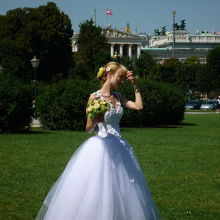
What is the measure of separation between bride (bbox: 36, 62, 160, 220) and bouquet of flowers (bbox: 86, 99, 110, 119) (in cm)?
10

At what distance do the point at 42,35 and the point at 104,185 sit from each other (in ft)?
193

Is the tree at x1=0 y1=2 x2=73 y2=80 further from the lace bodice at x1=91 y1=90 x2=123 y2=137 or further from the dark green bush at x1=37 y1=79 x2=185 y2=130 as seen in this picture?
the lace bodice at x1=91 y1=90 x2=123 y2=137

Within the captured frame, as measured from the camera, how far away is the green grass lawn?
26.4 ft

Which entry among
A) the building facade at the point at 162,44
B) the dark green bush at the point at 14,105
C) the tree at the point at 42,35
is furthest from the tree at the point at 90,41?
the dark green bush at the point at 14,105

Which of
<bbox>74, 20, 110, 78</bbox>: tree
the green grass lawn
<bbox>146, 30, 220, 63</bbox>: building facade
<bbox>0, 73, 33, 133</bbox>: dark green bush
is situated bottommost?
Result: the green grass lawn

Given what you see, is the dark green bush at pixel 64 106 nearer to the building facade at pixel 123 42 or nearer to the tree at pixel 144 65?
the tree at pixel 144 65

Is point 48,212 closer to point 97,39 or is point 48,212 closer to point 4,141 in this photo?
point 4,141

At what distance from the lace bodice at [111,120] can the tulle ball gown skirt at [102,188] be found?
0.06 m

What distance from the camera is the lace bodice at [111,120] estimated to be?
246 inches

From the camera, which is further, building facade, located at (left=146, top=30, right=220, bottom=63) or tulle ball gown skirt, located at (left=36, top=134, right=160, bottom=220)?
building facade, located at (left=146, top=30, right=220, bottom=63)

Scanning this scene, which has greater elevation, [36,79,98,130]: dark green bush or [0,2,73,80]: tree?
[0,2,73,80]: tree

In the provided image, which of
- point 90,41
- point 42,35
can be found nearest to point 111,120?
point 42,35

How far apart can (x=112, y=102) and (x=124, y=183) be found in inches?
32.7

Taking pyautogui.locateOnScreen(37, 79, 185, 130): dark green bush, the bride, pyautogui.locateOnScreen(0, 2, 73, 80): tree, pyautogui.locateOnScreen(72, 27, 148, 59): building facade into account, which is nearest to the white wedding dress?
the bride
